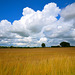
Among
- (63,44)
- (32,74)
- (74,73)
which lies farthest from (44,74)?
(63,44)

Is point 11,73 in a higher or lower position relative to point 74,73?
higher

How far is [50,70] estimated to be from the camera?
2.37 meters

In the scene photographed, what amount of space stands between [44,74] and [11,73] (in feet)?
2.94

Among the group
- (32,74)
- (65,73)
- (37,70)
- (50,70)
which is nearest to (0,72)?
(32,74)

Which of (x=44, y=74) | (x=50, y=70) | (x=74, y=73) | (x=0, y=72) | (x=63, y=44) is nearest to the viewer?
(x=0, y=72)

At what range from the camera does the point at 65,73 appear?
246 centimetres

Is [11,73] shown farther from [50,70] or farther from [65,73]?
[65,73]

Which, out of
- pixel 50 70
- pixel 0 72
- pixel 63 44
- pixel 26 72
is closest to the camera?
pixel 0 72

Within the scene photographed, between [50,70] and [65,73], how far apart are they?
52 centimetres

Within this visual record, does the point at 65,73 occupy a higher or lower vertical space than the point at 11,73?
lower

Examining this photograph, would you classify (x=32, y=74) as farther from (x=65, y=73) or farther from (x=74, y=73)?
(x=74, y=73)

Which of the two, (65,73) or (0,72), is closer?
(0,72)

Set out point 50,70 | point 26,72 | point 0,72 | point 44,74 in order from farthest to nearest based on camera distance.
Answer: point 50,70 → point 44,74 → point 26,72 → point 0,72

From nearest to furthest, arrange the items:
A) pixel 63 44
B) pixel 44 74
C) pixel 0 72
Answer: pixel 0 72 → pixel 44 74 → pixel 63 44
